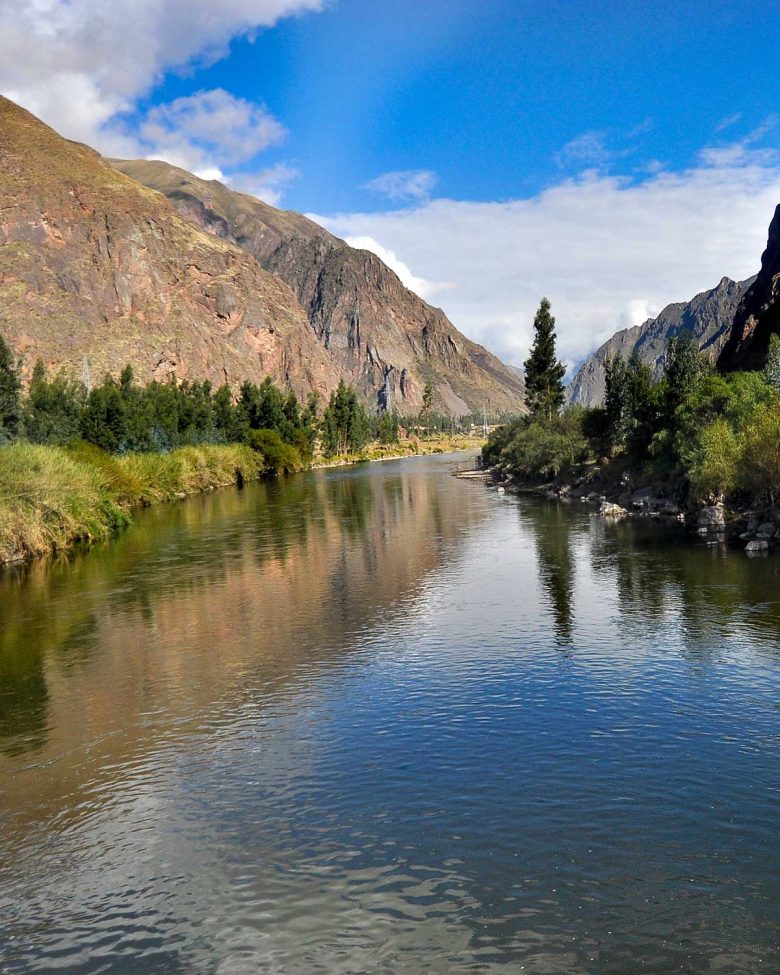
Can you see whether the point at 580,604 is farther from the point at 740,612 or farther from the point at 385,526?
the point at 385,526

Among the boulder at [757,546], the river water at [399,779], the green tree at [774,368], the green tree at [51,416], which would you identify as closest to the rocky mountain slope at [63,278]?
the green tree at [51,416]

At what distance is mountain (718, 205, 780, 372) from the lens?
7675 centimetres

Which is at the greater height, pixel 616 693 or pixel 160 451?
pixel 160 451

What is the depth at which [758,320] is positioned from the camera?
86188 mm

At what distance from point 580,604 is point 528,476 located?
1888 inches

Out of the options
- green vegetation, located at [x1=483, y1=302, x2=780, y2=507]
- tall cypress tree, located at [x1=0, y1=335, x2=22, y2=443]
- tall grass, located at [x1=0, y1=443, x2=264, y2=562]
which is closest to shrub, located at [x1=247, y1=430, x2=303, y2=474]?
tall cypress tree, located at [x1=0, y1=335, x2=22, y2=443]

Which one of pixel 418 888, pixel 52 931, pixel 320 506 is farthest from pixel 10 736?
pixel 320 506

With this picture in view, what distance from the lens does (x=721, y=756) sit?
480 inches

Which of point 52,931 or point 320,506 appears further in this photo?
point 320,506

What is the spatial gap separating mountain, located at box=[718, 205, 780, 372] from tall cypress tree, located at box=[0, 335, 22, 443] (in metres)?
63.3

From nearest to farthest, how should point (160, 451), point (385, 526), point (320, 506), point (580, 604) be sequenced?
point (580, 604)
point (385, 526)
point (320, 506)
point (160, 451)

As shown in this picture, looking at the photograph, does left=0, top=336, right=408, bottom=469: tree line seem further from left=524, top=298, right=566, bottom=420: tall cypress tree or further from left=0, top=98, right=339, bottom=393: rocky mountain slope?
left=524, top=298, right=566, bottom=420: tall cypress tree

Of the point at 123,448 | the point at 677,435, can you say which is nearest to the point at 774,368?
the point at 677,435

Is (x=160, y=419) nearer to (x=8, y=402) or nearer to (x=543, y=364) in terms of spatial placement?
(x=8, y=402)
